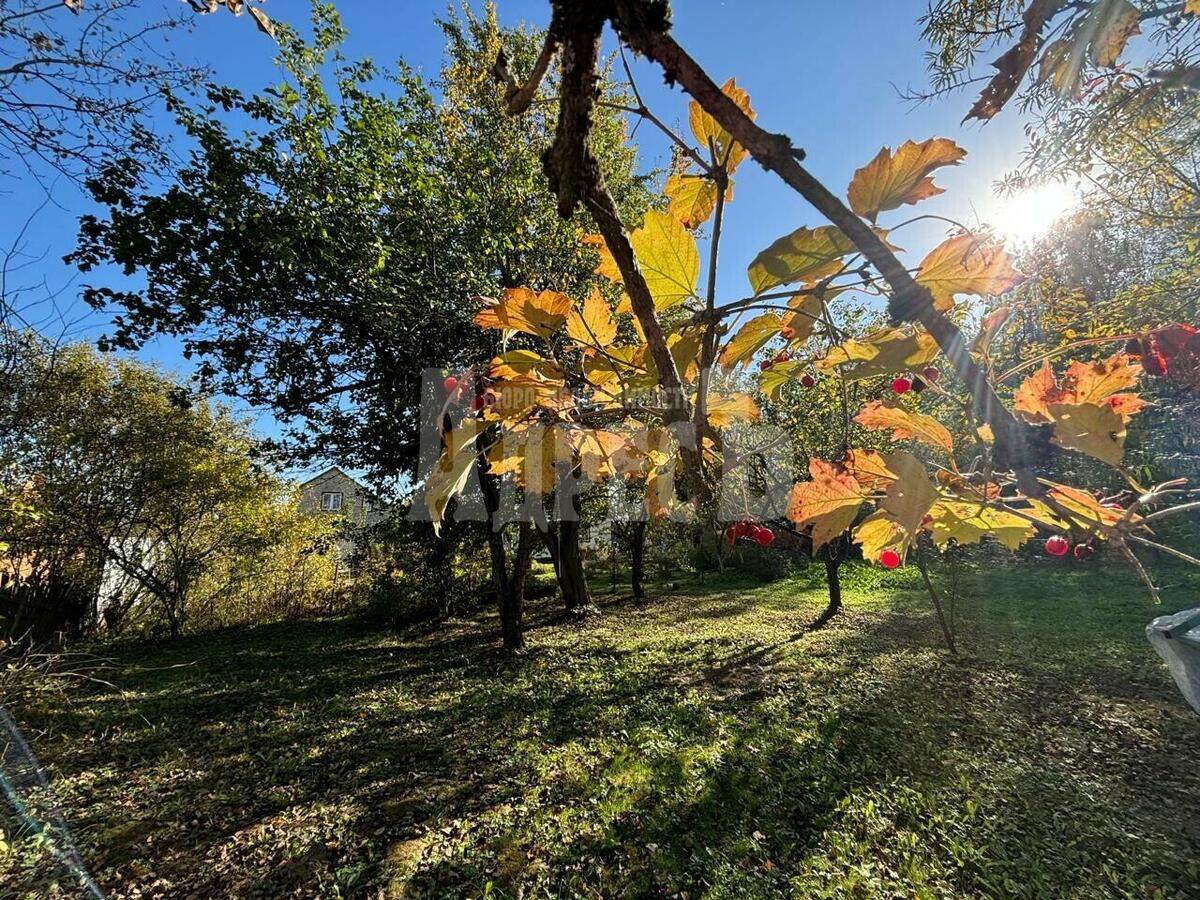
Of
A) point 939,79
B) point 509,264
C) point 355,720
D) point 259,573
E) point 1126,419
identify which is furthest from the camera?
point 259,573

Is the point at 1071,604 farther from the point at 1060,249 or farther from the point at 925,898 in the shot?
the point at 925,898

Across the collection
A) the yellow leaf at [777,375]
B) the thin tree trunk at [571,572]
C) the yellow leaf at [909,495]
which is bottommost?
the thin tree trunk at [571,572]

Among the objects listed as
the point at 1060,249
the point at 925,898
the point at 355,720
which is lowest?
the point at 925,898

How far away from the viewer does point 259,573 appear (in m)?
11.1

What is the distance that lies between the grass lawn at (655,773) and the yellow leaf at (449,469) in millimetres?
3162

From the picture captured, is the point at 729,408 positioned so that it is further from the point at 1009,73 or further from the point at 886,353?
the point at 1009,73

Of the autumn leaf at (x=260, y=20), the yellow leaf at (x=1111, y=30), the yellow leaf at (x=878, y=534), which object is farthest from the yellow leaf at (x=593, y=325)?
the yellow leaf at (x=1111, y=30)

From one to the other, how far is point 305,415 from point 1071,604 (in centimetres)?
1302

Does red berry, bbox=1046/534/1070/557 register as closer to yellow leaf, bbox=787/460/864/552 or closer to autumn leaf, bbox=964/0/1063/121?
yellow leaf, bbox=787/460/864/552

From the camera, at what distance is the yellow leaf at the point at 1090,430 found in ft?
1.55

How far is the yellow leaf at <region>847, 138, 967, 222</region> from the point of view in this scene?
469mm

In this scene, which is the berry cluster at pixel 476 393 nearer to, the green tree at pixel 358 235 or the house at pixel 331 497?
the green tree at pixel 358 235

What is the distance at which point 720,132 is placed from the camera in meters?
0.56

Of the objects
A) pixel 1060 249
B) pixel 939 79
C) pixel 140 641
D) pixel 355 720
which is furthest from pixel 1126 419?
pixel 140 641
